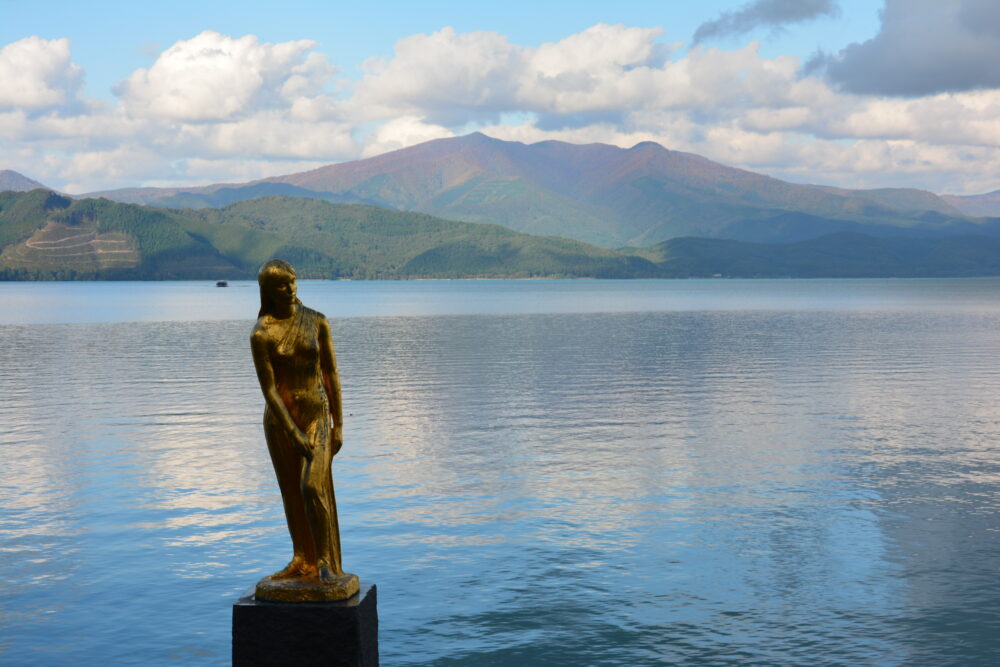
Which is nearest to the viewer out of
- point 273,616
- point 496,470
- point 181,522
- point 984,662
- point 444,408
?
point 273,616

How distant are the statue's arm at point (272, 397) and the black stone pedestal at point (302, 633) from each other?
166 centimetres

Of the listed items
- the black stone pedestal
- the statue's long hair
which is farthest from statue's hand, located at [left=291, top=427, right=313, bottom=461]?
the black stone pedestal

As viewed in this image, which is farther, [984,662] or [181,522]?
[181,522]

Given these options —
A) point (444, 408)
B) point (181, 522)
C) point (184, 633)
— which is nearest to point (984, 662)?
point (184, 633)

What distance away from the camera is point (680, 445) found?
102 feet

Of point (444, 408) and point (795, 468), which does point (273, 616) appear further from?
point (444, 408)

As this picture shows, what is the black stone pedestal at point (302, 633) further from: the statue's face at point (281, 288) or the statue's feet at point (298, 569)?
the statue's face at point (281, 288)

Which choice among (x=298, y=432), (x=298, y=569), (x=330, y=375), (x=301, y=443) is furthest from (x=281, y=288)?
(x=298, y=569)

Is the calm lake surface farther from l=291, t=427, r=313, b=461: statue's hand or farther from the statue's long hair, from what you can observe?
the statue's long hair

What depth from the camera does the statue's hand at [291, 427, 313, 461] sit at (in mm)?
11016

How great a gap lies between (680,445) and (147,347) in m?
59.3

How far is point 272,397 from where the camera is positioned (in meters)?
11.0

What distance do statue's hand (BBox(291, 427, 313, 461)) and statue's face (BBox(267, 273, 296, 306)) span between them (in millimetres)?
1421

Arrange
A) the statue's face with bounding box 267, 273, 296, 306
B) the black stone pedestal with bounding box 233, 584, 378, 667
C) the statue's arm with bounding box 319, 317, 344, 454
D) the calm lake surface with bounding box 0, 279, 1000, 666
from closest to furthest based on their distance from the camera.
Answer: the black stone pedestal with bounding box 233, 584, 378, 667, the statue's face with bounding box 267, 273, 296, 306, the statue's arm with bounding box 319, 317, 344, 454, the calm lake surface with bounding box 0, 279, 1000, 666
